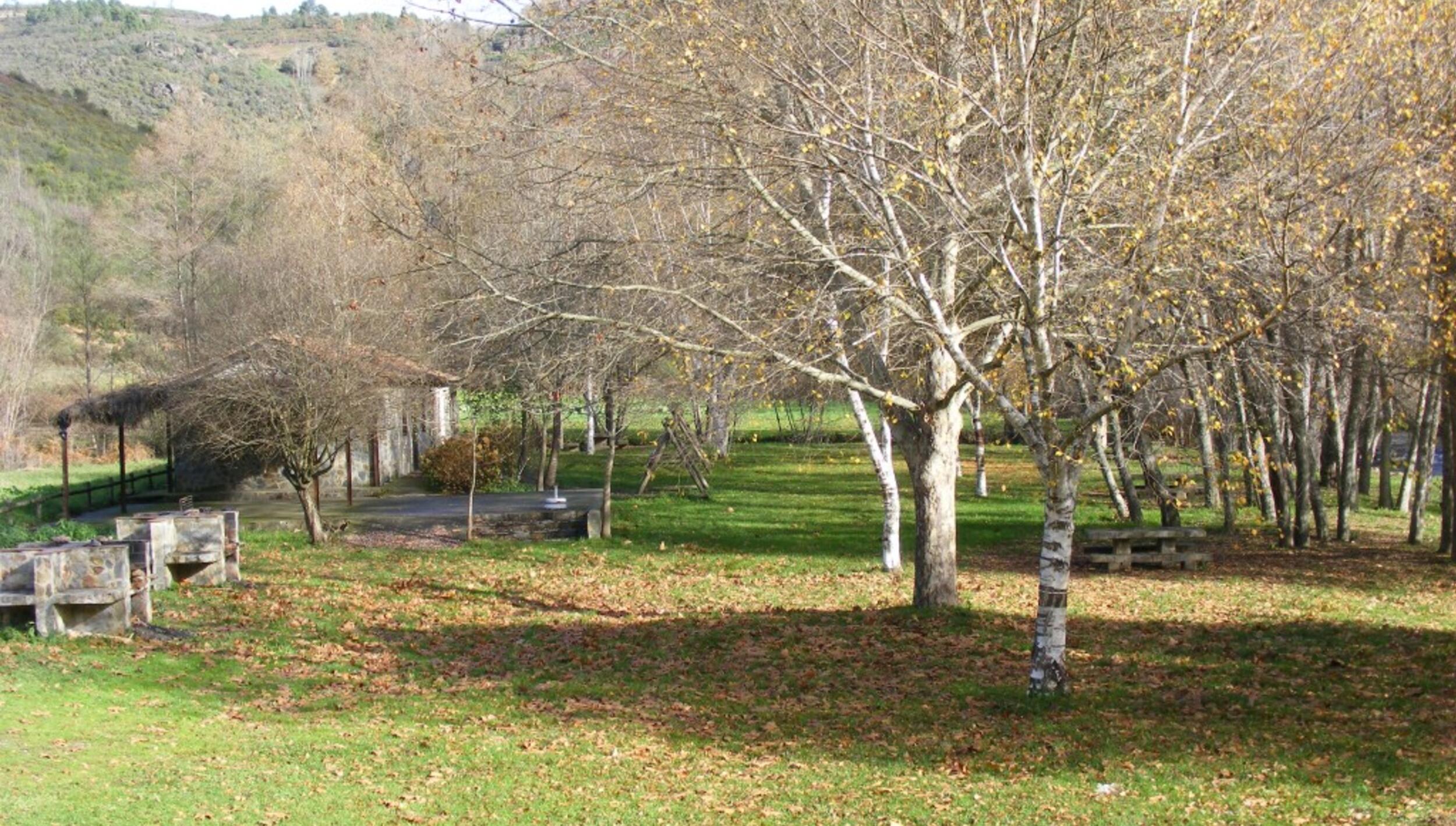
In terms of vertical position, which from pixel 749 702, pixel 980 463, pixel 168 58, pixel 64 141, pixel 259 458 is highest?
pixel 168 58

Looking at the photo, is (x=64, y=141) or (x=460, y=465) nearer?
(x=460, y=465)

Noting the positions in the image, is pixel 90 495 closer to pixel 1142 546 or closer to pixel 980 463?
pixel 980 463

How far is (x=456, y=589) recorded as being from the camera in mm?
18484

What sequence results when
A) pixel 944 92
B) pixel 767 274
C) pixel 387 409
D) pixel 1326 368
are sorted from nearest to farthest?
1. pixel 944 92
2. pixel 767 274
3. pixel 1326 368
4. pixel 387 409

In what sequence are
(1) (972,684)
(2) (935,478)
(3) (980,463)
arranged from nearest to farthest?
(1) (972,684), (2) (935,478), (3) (980,463)

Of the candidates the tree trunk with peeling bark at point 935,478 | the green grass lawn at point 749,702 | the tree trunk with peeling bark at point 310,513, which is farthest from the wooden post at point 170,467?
the tree trunk with peeling bark at point 935,478

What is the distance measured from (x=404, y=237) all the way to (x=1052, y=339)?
20.2ft

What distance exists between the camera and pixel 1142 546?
64.2 feet

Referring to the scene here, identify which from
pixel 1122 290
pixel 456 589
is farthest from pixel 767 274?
pixel 456 589

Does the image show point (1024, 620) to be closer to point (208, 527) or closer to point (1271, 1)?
point (1271, 1)

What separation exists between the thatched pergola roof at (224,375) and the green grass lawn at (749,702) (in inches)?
189

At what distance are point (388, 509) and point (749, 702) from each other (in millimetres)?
18836

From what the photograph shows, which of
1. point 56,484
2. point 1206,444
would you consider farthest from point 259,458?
point 1206,444

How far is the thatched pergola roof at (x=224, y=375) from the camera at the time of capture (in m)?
23.0
